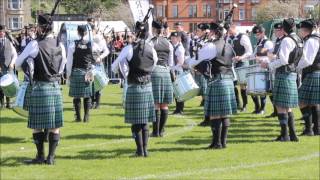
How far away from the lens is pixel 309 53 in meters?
8.95

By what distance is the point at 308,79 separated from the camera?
372 inches

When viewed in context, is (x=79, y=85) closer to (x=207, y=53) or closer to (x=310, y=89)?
(x=207, y=53)

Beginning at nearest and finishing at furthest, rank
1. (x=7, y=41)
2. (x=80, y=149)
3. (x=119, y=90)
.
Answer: (x=80, y=149) → (x=7, y=41) → (x=119, y=90)

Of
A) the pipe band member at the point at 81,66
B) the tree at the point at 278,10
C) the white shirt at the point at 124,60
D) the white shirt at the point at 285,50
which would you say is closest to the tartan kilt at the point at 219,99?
the white shirt at the point at 285,50

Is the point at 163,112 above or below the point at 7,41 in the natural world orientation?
below

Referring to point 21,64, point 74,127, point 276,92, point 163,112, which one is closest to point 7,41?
point 74,127

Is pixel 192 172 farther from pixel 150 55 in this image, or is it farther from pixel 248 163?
pixel 150 55

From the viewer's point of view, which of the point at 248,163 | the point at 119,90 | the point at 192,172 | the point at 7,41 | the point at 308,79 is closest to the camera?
the point at 192,172

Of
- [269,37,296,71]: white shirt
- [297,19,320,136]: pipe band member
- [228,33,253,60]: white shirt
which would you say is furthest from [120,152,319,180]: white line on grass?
[228,33,253,60]: white shirt

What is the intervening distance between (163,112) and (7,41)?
403 cm

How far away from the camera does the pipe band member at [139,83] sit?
26.0 ft

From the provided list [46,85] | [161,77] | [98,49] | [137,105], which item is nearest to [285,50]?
[161,77]

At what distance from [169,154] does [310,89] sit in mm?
2525

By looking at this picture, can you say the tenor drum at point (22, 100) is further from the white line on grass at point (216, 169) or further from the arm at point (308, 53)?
the arm at point (308, 53)
